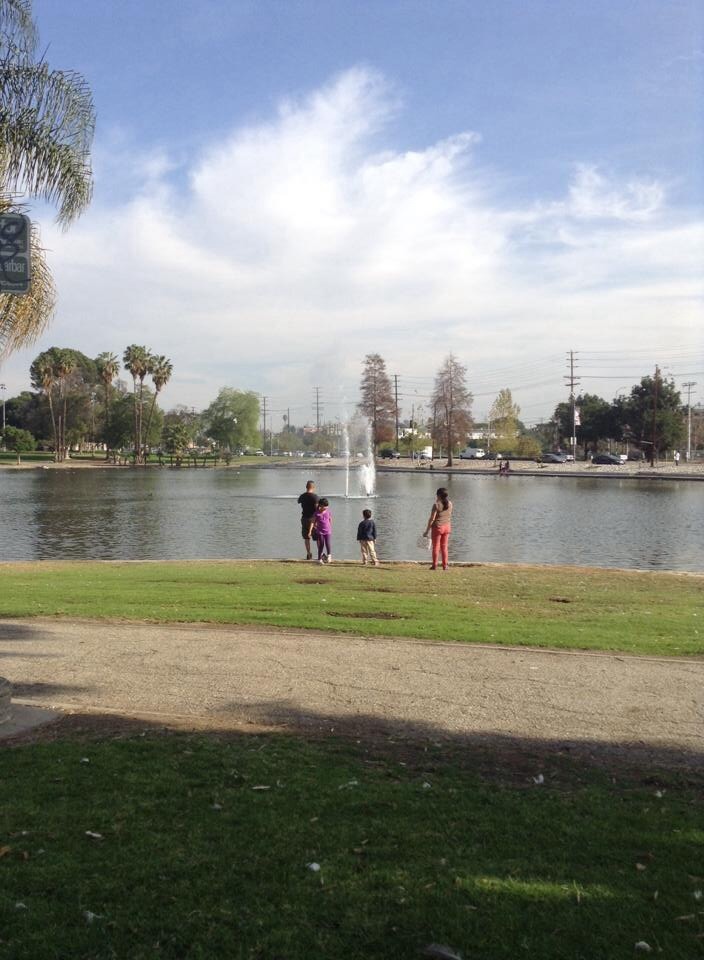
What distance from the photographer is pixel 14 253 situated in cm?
710

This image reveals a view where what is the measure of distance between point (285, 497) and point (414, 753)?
166 ft

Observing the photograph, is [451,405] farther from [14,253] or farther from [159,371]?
[14,253]

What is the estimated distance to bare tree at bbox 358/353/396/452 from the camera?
12862 centimetres

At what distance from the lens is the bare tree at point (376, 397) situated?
5064 inches

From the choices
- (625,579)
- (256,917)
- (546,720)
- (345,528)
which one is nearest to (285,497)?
(345,528)

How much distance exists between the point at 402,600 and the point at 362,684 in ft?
20.4

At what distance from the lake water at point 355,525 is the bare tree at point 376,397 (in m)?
68.0

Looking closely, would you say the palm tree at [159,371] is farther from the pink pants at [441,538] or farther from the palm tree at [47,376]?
the pink pants at [441,538]

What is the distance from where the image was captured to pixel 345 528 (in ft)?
117

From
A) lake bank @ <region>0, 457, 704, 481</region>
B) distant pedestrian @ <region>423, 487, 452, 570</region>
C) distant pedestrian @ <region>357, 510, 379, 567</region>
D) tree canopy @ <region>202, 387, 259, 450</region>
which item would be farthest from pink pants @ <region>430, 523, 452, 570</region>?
tree canopy @ <region>202, 387, 259, 450</region>

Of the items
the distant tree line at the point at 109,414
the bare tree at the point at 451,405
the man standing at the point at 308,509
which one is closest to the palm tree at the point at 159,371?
the distant tree line at the point at 109,414

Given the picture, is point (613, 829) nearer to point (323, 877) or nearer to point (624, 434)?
point (323, 877)

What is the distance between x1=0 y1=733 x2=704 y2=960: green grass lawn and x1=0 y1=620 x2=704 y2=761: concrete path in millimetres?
1171

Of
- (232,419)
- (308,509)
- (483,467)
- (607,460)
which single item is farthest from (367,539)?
(232,419)
